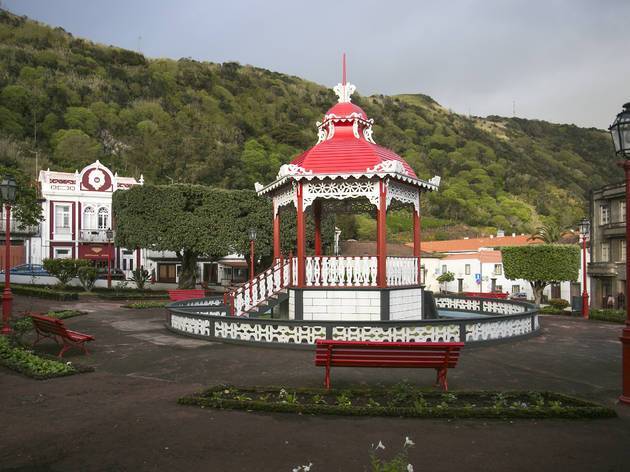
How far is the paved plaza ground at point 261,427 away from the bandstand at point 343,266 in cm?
375

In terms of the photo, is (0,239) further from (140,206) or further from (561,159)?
(561,159)

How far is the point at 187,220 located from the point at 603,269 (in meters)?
36.7

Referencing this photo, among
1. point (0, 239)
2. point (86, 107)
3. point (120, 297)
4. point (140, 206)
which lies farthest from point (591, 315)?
point (86, 107)

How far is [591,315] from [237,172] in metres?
71.8

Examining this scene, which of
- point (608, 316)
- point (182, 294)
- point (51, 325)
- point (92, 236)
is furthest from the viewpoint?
point (92, 236)

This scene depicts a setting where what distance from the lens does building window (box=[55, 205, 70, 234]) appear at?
48.4m

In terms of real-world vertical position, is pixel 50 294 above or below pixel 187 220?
below

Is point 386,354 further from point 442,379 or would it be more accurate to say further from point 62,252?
point 62,252

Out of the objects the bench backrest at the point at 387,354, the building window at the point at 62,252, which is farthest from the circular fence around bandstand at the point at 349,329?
the building window at the point at 62,252

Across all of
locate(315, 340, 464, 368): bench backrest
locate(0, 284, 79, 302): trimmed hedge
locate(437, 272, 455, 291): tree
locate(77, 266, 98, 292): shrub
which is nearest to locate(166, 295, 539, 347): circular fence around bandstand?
locate(315, 340, 464, 368): bench backrest

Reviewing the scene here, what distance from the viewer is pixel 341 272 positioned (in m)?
14.0

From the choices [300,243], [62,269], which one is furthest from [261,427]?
[62,269]

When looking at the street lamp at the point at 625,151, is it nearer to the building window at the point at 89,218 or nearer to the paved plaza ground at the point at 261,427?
the paved plaza ground at the point at 261,427

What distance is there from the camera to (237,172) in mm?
86250
